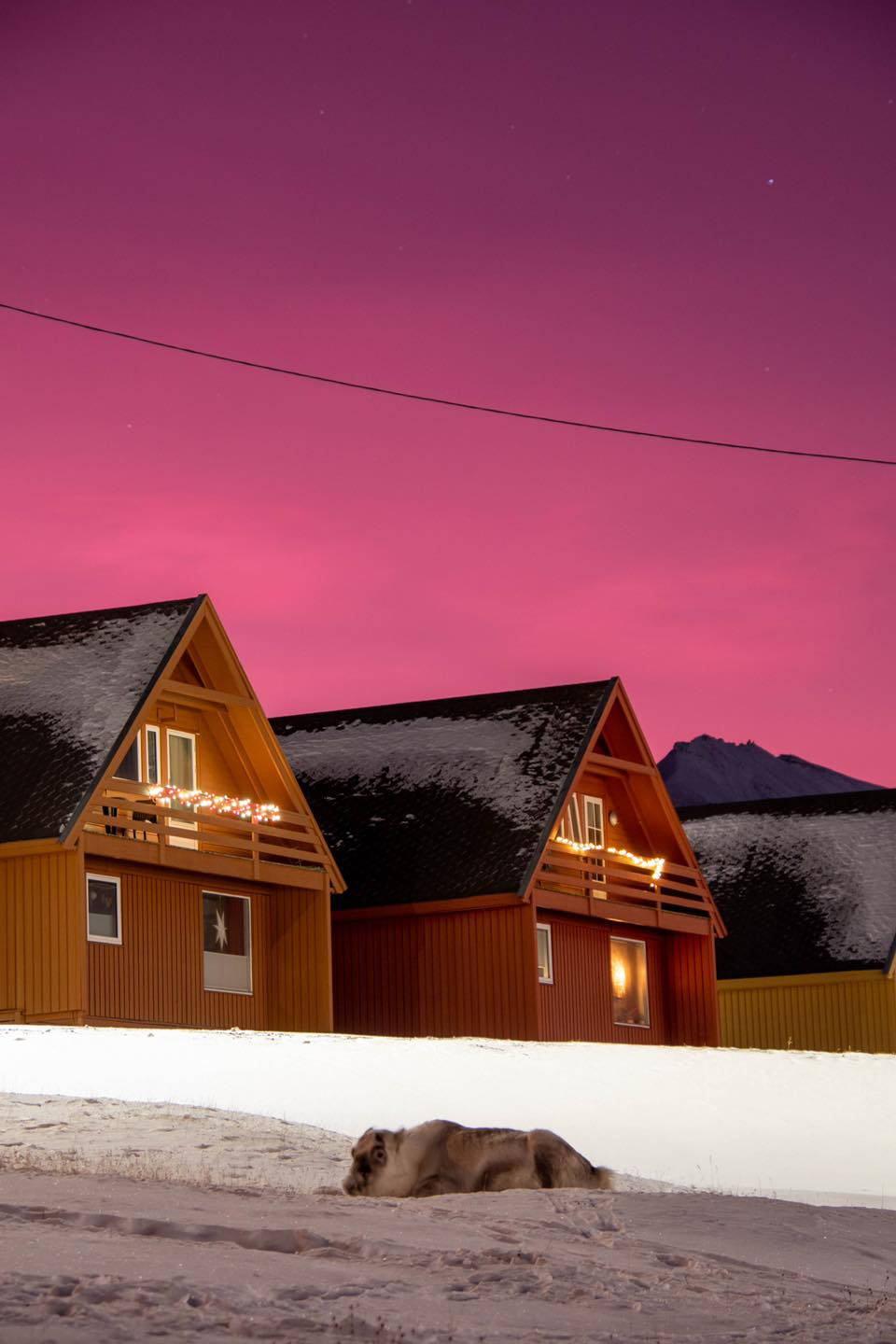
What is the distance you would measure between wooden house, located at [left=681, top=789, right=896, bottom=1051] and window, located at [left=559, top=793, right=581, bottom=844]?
25.7ft

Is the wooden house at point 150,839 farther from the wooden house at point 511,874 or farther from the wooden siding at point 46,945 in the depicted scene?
the wooden house at point 511,874

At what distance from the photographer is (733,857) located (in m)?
54.1

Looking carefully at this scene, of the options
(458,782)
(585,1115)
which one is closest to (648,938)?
(458,782)

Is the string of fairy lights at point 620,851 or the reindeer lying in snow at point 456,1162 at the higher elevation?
the string of fairy lights at point 620,851

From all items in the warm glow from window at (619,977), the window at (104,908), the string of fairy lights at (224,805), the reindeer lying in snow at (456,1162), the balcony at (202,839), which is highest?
the string of fairy lights at (224,805)

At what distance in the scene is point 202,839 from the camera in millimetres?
36594

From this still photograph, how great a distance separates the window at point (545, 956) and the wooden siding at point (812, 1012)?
950 cm

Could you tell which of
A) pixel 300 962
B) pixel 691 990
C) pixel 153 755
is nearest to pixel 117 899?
pixel 153 755

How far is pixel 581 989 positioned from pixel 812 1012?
9.10 metres

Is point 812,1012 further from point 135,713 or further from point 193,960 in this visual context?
point 135,713

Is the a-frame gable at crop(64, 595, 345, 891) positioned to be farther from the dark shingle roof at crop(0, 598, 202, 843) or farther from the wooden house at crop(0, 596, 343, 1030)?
the dark shingle roof at crop(0, 598, 202, 843)

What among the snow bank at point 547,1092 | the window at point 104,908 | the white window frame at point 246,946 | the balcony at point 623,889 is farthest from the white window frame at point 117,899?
the balcony at point 623,889

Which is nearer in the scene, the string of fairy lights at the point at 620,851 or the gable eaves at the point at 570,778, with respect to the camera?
the gable eaves at the point at 570,778

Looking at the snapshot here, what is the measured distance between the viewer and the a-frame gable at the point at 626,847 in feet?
139
